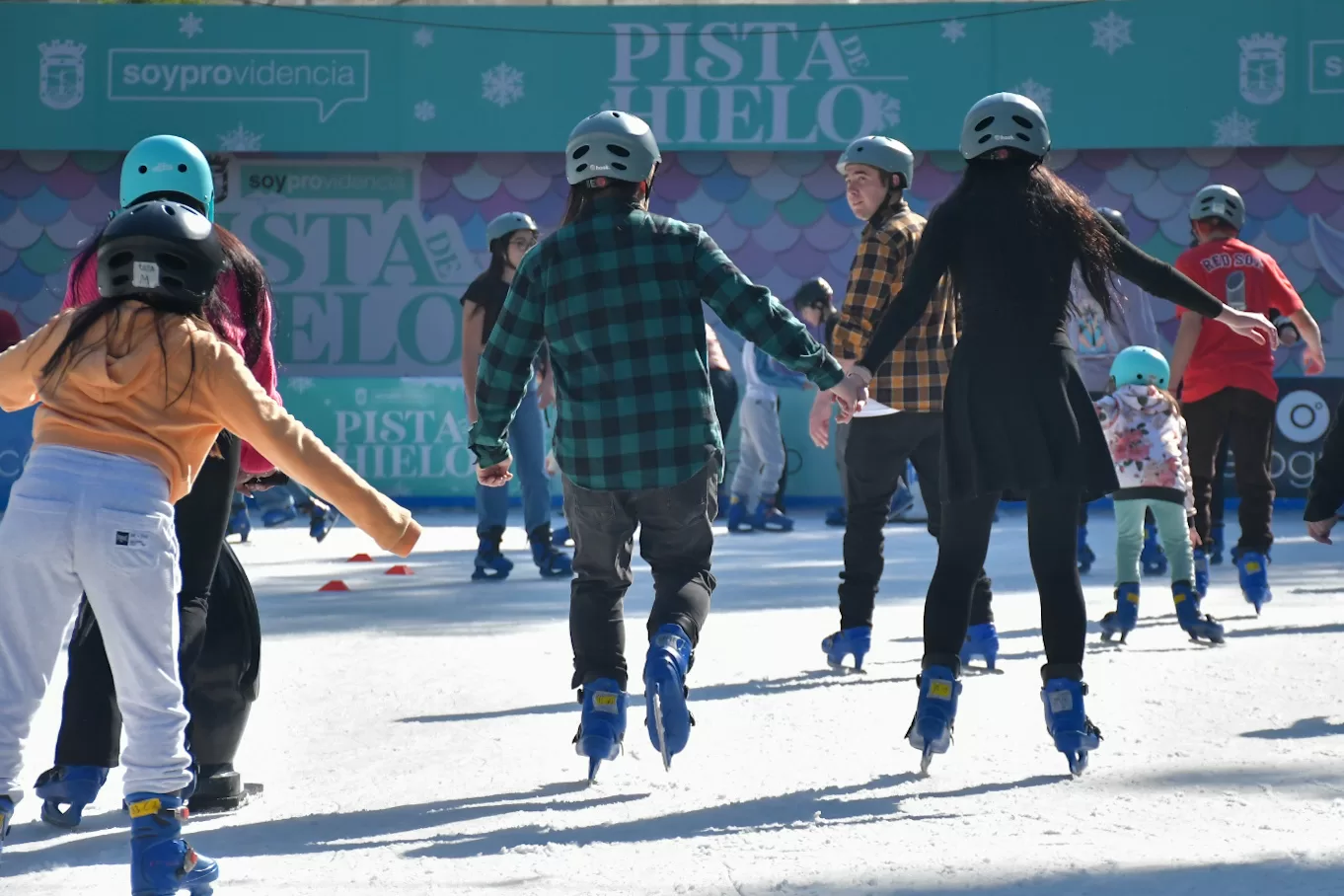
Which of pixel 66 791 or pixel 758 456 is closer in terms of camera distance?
pixel 66 791

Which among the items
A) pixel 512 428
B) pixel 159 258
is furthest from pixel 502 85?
pixel 159 258

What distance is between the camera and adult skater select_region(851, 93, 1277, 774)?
4488 mm

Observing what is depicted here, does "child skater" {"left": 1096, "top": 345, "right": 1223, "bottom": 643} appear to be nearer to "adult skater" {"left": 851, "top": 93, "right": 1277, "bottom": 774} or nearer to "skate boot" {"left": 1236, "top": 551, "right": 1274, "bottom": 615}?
"skate boot" {"left": 1236, "top": 551, "right": 1274, "bottom": 615}

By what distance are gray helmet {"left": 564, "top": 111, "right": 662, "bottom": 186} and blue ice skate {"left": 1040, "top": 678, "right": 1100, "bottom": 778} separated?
5.29 feet

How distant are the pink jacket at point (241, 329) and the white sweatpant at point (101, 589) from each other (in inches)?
33.0

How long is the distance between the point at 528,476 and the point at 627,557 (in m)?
4.74

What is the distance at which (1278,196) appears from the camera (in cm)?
1692

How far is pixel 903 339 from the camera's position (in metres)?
6.02

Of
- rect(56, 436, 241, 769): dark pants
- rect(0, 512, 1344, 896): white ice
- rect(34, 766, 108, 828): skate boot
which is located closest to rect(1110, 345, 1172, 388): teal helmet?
rect(0, 512, 1344, 896): white ice

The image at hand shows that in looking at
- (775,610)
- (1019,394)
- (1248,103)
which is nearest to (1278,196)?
(1248,103)

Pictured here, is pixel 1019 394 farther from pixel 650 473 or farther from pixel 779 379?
pixel 779 379

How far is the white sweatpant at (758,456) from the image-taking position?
43.4ft

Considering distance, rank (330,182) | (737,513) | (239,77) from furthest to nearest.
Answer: (330,182) → (239,77) → (737,513)

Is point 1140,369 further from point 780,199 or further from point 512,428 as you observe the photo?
point 780,199
